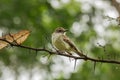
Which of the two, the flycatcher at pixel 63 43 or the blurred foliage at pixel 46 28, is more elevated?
the blurred foliage at pixel 46 28

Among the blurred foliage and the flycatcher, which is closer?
the flycatcher

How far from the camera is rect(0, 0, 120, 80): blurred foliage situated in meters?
11.6

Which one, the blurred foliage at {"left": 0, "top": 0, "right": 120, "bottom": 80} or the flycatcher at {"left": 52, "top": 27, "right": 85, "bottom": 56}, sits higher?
the blurred foliage at {"left": 0, "top": 0, "right": 120, "bottom": 80}

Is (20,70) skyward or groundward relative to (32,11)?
groundward

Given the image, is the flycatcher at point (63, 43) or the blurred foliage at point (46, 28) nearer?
the flycatcher at point (63, 43)

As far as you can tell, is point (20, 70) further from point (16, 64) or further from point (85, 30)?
point (85, 30)

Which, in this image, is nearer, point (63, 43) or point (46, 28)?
point (63, 43)

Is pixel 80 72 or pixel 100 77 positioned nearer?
pixel 100 77

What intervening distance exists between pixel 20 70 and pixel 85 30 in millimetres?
1824

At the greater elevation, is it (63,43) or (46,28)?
(46,28)

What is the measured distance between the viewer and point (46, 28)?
1248cm

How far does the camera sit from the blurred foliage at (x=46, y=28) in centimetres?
1161

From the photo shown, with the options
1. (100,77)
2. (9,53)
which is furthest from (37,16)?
(100,77)

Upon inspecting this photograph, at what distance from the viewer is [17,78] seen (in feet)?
42.1
